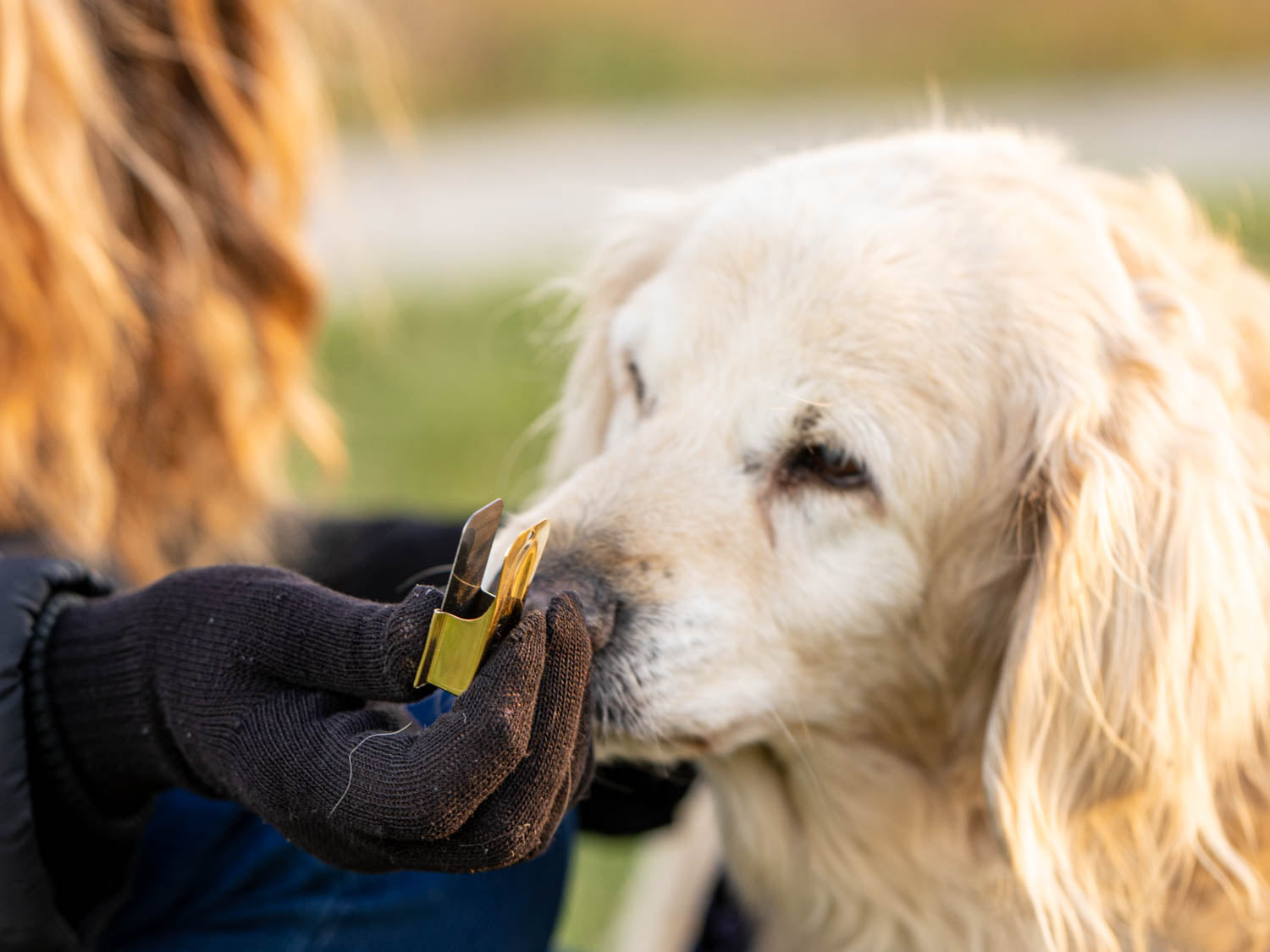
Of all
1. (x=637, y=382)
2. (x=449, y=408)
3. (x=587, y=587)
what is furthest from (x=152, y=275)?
(x=449, y=408)

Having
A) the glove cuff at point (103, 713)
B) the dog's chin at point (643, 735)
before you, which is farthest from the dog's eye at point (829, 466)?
the glove cuff at point (103, 713)

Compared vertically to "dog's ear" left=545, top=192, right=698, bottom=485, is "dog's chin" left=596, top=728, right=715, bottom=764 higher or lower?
lower

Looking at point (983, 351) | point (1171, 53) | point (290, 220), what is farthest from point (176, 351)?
point (1171, 53)

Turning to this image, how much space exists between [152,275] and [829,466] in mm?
1261

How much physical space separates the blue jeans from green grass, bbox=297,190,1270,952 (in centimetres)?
137

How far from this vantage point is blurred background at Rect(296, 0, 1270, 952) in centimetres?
505

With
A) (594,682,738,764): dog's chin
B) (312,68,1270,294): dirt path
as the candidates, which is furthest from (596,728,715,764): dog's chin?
(312,68,1270,294): dirt path

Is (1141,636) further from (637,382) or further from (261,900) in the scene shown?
(261,900)

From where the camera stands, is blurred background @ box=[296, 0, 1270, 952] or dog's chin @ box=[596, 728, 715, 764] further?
blurred background @ box=[296, 0, 1270, 952]

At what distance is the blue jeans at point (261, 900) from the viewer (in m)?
1.57

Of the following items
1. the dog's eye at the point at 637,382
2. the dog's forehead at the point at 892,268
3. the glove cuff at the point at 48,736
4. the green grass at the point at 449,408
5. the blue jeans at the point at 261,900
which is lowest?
the green grass at the point at 449,408

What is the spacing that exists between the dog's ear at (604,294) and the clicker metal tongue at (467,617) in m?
0.82

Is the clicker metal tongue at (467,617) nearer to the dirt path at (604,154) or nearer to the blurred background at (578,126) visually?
the blurred background at (578,126)

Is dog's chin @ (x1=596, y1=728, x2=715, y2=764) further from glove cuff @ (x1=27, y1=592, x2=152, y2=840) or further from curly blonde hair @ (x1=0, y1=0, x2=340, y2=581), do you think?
curly blonde hair @ (x1=0, y1=0, x2=340, y2=581)
